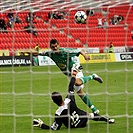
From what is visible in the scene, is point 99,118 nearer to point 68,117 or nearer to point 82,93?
point 82,93

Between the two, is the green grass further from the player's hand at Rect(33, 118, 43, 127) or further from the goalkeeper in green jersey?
the goalkeeper in green jersey

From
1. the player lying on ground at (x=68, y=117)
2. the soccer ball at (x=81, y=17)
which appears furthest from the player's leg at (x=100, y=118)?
the soccer ball at (x=81, y=17)

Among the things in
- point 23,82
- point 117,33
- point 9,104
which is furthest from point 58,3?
point 117,33

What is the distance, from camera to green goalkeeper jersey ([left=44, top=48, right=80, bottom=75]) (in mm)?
8055

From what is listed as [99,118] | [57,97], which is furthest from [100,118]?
[57,97]

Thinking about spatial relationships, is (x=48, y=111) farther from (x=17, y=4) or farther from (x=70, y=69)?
(x=17, y=4)

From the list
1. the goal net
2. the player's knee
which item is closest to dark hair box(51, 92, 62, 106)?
the goal net

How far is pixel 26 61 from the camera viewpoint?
73.3 ft

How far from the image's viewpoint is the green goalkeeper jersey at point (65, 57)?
8055 millimetres

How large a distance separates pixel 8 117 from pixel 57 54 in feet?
5.44

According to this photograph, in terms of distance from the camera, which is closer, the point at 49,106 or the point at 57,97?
the point at 57,97

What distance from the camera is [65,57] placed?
26.9ft

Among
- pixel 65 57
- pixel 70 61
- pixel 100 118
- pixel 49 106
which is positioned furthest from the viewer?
pixel 49 106

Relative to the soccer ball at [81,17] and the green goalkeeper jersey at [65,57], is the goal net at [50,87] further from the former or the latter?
the green goalkeeper jersey at [65,57]
